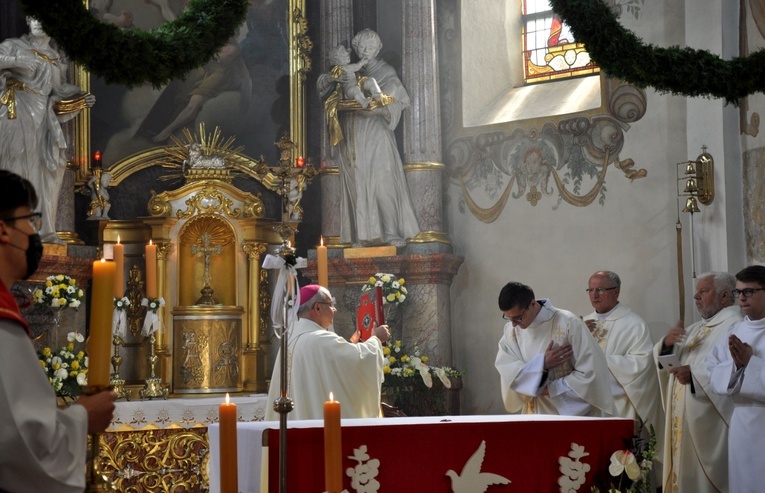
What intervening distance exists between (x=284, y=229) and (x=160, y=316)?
5.97 m

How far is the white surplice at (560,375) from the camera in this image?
633cm

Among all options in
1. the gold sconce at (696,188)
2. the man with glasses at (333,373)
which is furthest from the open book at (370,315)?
the gold sconce at (696,188)

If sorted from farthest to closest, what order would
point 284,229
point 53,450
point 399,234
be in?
point 399,234, point 284,229, point 53,450

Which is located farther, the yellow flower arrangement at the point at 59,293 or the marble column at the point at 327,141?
the marble column at the point at 327,141

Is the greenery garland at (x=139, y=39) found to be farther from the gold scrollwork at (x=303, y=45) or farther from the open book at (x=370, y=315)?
the gold scrollwork at (x=303, y=45)

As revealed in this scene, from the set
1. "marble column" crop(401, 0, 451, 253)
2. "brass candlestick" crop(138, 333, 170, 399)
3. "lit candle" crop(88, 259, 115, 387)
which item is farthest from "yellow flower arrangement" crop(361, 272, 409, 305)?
"lit candle" crop(88, 259, 115, 387)

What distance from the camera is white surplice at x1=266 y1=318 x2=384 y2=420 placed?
6719mm

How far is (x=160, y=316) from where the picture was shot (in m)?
10.4

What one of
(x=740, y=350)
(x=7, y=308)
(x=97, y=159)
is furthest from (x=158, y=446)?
(x=7, y=308)

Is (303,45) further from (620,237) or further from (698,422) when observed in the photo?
(698,422)

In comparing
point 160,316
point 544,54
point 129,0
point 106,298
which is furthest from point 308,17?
point 106,298

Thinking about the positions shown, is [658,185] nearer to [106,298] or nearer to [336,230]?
[336,230]

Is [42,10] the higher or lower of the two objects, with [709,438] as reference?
higher

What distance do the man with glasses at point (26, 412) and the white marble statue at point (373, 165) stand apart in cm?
797
